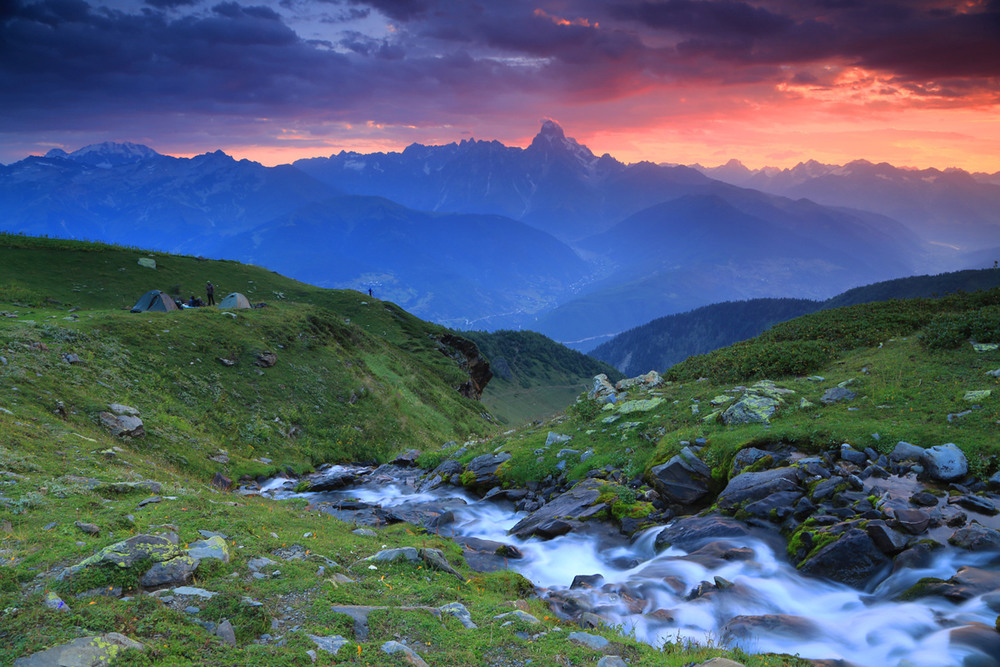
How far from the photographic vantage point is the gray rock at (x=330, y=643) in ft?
23.0

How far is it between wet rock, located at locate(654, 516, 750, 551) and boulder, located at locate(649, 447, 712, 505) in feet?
4.13

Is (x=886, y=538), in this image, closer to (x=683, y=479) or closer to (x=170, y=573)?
(x=683, y=479)

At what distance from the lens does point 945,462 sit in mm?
13094

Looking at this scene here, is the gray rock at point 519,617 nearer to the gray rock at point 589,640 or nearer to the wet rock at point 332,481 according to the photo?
the gray rock at point 589,640

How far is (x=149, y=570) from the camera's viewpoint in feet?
26.5

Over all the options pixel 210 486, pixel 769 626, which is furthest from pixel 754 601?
pixel 210 486

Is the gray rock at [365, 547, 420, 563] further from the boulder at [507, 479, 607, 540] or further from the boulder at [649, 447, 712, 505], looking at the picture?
the boulder at [649, 447, 712, 505]

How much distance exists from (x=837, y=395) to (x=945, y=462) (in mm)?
5039

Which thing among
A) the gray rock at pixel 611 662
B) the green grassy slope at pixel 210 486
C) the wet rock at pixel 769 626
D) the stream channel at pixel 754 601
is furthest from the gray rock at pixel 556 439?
the gray rock at pixel 611 662

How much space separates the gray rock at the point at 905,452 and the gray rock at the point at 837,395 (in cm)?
357

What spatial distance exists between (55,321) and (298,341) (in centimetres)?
1422

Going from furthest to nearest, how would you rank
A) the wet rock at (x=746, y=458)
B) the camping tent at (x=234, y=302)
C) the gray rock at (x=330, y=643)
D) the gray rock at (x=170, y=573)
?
the camping tent at (x=234, y=302) < the wet rock at (x=746, y=458) < the gray rock at (x=170, y=573) < the gray rock at (x=330, y=643)

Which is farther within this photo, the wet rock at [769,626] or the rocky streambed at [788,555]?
the wet rock at [769,626]

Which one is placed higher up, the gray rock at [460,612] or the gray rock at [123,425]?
the gray rock at [460,612]
